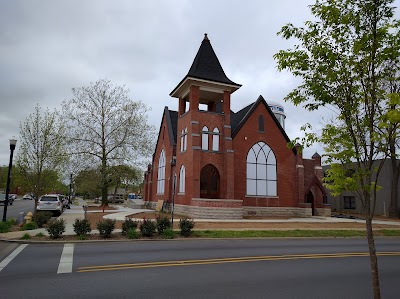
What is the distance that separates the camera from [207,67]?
99.6ft

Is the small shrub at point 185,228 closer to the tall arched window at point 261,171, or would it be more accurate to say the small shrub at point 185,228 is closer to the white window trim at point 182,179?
the white window trim at point 182,179

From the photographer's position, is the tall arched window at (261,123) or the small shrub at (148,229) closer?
the small shrub at (148,229)

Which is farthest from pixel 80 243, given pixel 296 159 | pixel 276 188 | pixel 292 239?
pixel 296 159

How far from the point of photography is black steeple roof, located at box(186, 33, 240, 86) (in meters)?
29.4

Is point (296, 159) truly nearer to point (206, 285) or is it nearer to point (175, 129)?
point (175, 129)

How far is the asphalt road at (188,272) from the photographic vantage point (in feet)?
21.9

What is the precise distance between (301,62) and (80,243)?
1154cm

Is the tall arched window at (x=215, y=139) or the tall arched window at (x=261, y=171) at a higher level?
the tall arched window at (x=215, y=139)

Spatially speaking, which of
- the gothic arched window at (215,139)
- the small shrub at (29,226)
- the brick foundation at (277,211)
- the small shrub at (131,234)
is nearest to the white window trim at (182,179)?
the gothic arched window at (215,139)

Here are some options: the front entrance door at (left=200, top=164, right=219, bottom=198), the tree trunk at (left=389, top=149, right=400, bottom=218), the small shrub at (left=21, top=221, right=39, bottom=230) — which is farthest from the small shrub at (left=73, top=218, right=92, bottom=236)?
the tree trunk at (left=389, top=149, right=400, bottom=218)

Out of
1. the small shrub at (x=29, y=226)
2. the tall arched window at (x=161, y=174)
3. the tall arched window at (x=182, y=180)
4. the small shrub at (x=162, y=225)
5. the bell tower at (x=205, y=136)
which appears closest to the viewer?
the small shrub at (x=162, y=225)

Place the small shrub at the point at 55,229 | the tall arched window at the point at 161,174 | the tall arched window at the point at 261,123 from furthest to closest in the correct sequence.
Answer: the tall arched window at the point at 161,174
the tall arched window at the point at 261,123
the small shrub at the point at 55,229

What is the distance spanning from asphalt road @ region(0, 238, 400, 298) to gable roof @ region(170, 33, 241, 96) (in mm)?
19229

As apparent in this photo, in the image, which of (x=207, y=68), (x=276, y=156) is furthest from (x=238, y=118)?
(x=207, y=68)
